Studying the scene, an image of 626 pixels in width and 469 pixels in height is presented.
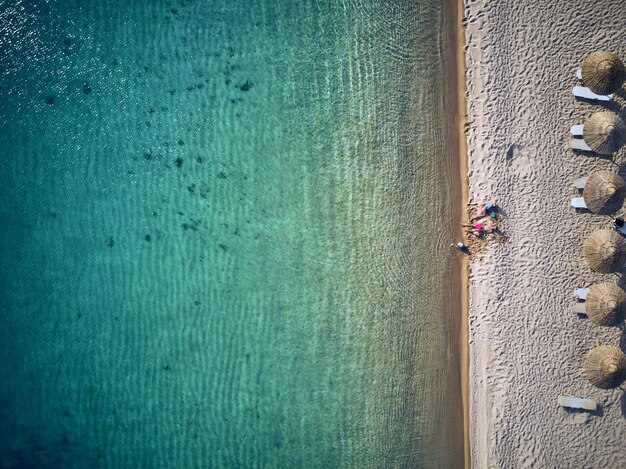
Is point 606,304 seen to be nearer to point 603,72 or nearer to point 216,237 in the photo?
point 603,72

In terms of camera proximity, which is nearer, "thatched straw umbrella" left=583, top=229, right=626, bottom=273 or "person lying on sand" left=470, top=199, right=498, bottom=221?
"thatched straw umbrella" left=583, top=229, right=626, bottom=273

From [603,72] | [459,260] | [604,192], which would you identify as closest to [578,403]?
[459,260]

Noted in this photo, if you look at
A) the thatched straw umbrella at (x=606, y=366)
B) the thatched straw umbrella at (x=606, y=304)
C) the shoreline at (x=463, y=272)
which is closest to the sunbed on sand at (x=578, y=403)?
the thatched straw umbrella at (x=606, y=366)

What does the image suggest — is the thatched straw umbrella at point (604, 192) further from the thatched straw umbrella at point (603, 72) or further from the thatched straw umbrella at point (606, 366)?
the thatched straw umbrella at point (606, 366)

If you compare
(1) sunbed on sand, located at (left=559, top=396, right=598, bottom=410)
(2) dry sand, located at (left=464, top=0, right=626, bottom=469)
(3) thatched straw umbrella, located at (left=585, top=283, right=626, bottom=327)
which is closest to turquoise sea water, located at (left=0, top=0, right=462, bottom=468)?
(2) dry sand, located at (left=464, top=0, right=626, bottom=469)

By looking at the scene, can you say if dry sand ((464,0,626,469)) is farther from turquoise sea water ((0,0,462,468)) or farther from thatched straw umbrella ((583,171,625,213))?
turquoise sea water ((0,0,462,468))

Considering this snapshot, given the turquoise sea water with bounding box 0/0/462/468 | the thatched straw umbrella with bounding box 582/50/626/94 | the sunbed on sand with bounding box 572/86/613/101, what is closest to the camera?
the thatched straw umbrella with bounding box 582/50/626/94
